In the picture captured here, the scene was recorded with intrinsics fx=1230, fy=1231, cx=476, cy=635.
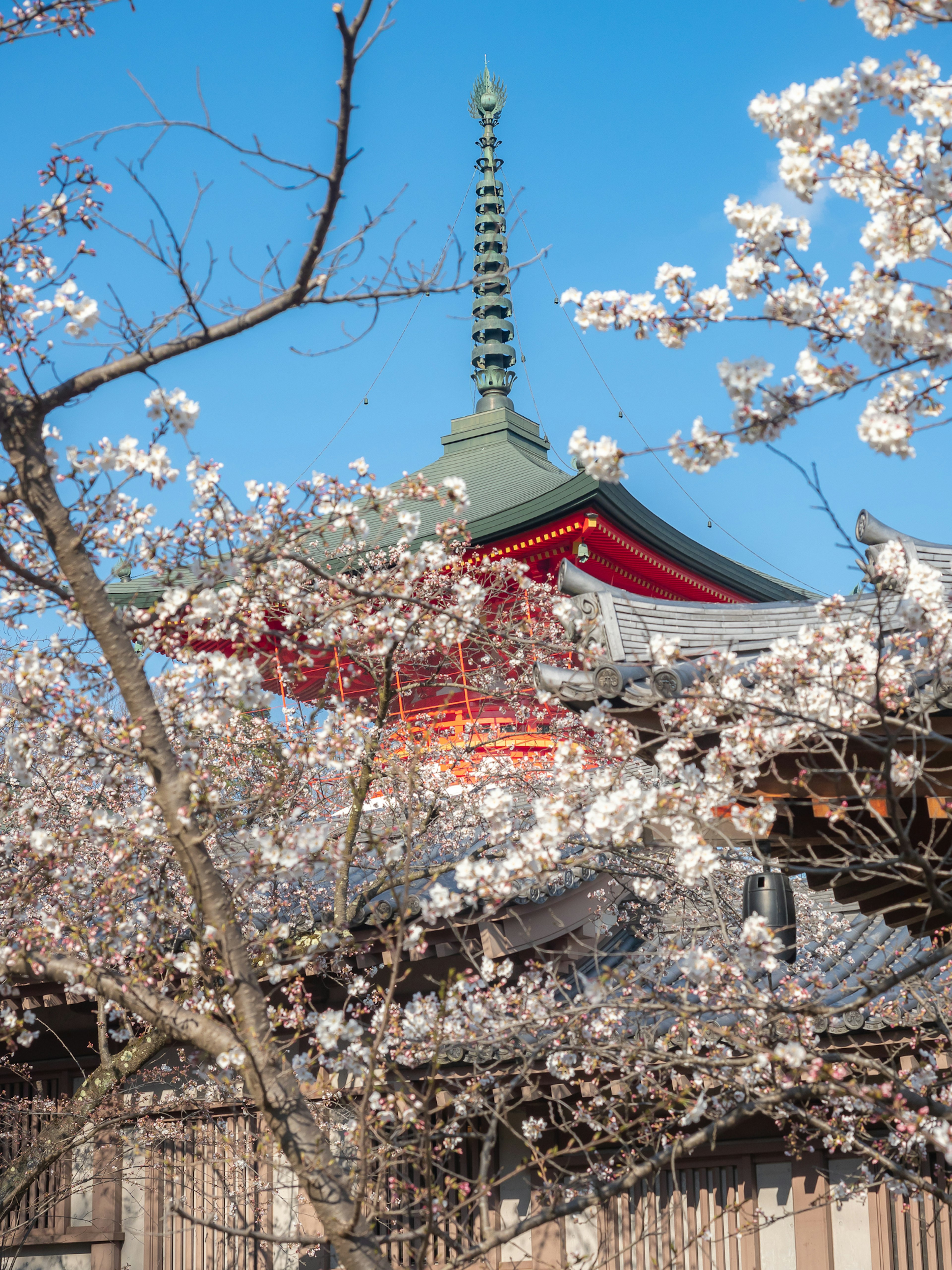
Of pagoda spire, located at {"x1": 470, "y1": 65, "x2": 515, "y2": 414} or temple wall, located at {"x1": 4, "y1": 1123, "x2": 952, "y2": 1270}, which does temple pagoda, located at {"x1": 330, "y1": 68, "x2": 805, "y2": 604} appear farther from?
temple wall, located at {"x1": 4, "y1": 1123, "x2": 952, "y2": 1270}

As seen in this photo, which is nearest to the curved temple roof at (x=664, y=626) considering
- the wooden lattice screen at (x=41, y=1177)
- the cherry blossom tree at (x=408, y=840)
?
the cherry blossom tree at (x=408, y=840)

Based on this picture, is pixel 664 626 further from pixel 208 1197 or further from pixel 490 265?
pixel 490 265

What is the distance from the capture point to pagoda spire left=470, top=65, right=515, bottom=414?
68.6 feet

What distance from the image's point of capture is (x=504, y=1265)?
795cm

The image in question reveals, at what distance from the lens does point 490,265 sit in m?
21.9

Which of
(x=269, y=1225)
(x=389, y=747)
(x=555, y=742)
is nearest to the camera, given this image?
(x=269, y=1225)

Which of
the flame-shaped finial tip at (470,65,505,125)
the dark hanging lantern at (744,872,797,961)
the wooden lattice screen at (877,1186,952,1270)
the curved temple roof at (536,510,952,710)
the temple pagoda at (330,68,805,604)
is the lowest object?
the wooden lattice screen at (877,1186,952,1270)

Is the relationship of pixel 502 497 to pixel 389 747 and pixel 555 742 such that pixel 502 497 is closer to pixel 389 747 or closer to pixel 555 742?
pixel 555 742

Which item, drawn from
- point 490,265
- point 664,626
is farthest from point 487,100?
point 664,626

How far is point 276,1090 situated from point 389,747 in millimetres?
5318

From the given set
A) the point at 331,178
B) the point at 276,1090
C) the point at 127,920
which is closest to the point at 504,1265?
the point at 127,920

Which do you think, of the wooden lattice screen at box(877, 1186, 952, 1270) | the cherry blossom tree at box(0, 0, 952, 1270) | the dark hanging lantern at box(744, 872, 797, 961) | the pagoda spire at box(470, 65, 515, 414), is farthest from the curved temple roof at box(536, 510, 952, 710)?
the pagoda spire at box(470, 65, 515, 414)

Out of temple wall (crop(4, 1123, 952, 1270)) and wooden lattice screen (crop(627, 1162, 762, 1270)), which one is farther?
wooden lattice screen (crop(627, 1162, 762, 1270))

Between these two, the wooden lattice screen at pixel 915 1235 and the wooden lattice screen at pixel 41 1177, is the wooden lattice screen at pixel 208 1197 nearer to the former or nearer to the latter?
the wooden lattice screen at pixel 41 1177
